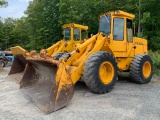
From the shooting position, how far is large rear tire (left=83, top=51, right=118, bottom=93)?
5.48 m

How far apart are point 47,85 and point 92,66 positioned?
1304mm

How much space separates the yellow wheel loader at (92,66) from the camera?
4683 mm

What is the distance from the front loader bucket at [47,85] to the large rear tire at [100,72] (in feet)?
2.70

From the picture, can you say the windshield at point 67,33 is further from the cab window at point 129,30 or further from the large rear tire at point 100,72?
the large rear tire at point 100,72

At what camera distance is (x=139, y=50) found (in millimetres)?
8086

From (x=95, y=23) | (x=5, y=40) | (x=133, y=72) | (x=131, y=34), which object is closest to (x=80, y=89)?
(x=133, y=72)

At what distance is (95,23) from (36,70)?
46.5 ft

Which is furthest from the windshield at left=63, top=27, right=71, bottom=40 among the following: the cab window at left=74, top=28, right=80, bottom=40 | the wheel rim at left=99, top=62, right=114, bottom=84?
the wheel rim at left=99, top=62, right=114, bottom=84

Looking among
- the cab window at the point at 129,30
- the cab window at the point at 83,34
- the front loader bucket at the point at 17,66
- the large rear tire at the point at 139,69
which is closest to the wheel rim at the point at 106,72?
the large rear tire at the point at 139,69

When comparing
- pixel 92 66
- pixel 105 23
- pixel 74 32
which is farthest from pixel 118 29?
pixel 74 32

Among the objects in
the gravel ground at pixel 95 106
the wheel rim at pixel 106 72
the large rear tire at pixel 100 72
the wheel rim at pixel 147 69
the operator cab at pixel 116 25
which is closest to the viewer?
the gravel ground at pixel 95 106

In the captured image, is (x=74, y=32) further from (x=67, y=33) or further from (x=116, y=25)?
(x=116, y=25)

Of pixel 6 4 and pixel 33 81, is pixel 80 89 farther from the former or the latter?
pixel 6 4

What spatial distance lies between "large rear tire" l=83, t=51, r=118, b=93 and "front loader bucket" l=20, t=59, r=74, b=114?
2.70 ft
